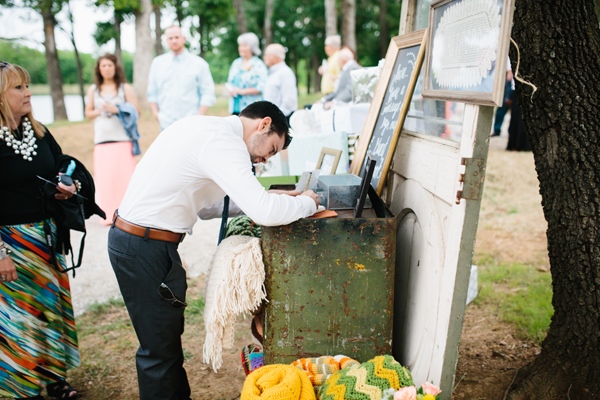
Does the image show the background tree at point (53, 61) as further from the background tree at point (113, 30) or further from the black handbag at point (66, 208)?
the black handbag at point (66, 208)

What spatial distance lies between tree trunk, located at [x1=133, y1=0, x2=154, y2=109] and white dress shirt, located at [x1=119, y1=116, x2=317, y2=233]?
47.2 feet

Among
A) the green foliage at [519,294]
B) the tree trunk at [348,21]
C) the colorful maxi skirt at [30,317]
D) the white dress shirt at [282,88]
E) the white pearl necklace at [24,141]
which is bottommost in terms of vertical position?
the green foliage at [519,294]

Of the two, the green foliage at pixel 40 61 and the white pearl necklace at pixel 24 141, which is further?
the green foliage at pixel 40 61

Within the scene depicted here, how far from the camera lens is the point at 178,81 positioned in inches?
247

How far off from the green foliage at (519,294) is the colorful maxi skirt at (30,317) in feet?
9.80

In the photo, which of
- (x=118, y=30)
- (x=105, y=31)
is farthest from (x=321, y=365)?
(x=105, y=31)

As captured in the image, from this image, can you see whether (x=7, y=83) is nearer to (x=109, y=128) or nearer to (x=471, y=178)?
(x=471, y=178)

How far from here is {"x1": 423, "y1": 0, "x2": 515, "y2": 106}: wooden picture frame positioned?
1848 millimetres

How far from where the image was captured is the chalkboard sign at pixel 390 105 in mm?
2840

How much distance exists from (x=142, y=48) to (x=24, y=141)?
13877mm

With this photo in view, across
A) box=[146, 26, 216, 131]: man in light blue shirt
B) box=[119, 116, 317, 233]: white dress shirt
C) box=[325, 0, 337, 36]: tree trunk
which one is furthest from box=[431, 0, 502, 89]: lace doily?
box=[325, 0, 337, 36]: tree trunk

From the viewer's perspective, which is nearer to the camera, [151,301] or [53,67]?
[151,301]

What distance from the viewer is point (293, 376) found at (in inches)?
86.2

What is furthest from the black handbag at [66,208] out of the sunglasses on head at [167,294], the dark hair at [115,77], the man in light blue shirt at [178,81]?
the man in light blue shirt at [178,81]
